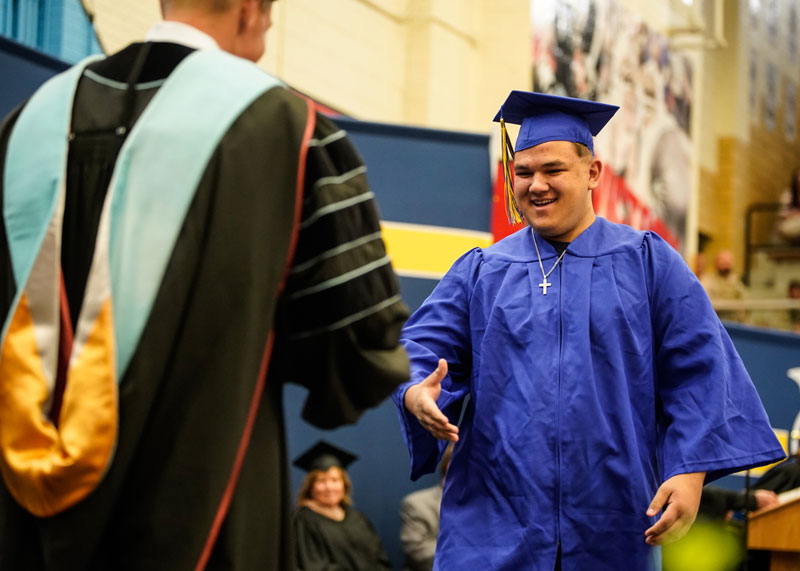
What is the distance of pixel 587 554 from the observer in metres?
2.99

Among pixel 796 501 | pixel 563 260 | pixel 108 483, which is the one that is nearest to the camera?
pixel 108 483

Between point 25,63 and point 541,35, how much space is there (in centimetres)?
768

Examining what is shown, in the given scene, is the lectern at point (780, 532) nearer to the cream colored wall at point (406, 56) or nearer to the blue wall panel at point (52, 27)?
the blue wall panel at point (52, 27)

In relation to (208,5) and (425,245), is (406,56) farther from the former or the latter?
(208,5)

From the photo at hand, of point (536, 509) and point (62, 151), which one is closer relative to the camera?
point (62, 151)

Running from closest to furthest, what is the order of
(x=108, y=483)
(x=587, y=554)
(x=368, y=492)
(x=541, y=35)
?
1. (x=108, y=483)
2. (x=587, y=554)
3. (x=368, y=492)
4. (x=541, y=35)

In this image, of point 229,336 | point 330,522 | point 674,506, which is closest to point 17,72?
point 330,522

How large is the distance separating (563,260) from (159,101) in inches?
63.1

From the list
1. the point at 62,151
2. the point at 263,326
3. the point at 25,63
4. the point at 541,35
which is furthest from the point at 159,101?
the point at 541,35

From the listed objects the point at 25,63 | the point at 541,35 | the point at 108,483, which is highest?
the point at 541,35

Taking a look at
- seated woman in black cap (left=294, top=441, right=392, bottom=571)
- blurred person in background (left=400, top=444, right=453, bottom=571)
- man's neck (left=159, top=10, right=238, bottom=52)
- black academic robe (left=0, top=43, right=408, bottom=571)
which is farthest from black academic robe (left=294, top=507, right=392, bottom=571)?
man's neck (left=159, top=10, right=238, bottom=52)

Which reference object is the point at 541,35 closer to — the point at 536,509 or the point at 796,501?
the point at 796,501

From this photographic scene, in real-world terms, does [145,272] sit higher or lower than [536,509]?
higher

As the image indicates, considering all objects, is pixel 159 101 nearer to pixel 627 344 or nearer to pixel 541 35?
pixel 627 344
